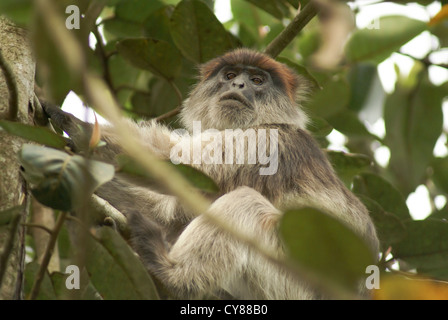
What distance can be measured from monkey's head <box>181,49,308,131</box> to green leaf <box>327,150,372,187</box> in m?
0.58

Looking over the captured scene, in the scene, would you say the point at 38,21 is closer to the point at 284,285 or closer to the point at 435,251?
the point at 284,285

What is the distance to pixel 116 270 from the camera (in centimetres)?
259

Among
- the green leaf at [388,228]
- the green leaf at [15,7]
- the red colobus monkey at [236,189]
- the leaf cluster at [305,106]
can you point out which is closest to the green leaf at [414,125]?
the leaf cluster at [305,106]

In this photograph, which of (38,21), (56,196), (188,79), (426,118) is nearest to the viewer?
(38,21)

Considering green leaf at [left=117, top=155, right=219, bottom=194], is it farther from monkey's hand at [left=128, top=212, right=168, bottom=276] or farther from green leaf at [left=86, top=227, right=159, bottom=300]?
monkey's hand at [left=128, top=212, right=168, bottom=276]

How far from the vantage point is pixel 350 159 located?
468 cm

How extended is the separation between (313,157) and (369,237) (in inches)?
32.6

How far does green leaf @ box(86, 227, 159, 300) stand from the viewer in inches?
97.9

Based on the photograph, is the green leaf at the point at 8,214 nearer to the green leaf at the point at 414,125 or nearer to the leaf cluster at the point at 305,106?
the leaf cluster at the point at 305,106

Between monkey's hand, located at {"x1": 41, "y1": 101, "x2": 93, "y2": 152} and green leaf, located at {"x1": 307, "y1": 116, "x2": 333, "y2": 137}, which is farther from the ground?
green leaf, located at {"x1": 307, "y1": 116, "x2": 333, "y2": 137}

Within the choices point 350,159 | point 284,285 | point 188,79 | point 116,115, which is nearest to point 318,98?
point 350,159

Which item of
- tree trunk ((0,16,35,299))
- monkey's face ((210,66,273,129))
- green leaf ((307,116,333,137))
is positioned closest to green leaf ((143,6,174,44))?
monkey's face ((210,66,273,129))

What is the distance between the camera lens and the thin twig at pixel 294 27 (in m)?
3.86

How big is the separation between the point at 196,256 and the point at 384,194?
67.9 inches
